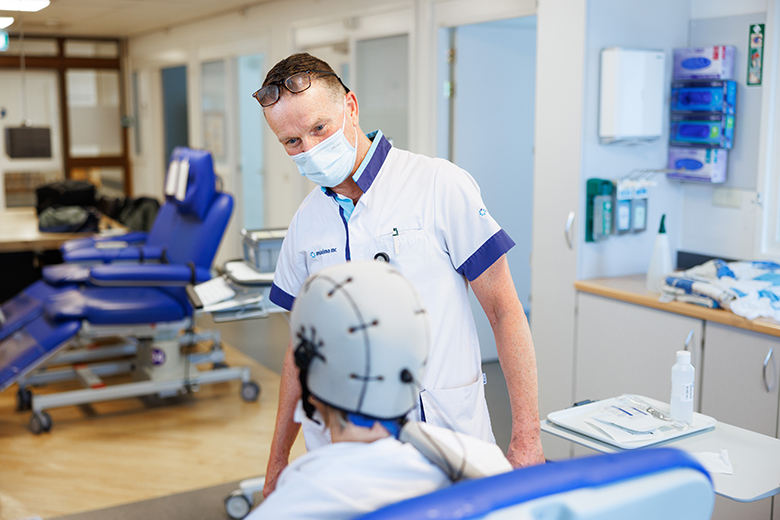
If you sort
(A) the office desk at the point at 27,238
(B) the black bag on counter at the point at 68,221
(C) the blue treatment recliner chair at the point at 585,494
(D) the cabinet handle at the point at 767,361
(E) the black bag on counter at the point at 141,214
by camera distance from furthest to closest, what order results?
(E) the black bag on counter at the point at 141,214
(B) the black bag on counter at the point at 68,221
(A) the office desk at the point at 27,238
(D) the cabinet handle at the point at 767,361
(C) the blue treatment recliner chair at the point at 585,494

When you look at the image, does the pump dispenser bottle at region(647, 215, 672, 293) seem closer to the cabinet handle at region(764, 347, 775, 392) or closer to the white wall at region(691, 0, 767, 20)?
the cabinet handle at region(764, 347, 775, 392)

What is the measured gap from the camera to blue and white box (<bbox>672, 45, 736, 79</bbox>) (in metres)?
2.95

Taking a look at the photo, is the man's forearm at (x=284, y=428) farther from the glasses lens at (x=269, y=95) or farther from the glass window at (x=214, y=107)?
the glass window at (x=214, y=107)

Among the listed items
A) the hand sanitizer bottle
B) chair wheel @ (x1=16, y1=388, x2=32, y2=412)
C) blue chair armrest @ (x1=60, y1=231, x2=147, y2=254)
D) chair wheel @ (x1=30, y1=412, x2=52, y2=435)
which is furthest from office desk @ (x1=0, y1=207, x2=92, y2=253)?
the hand sanitizer bottle

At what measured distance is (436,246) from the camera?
4.82ft

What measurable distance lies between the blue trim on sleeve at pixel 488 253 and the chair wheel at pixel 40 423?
9.79ft

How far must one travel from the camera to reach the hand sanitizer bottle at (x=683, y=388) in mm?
1673

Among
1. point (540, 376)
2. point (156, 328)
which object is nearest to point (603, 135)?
point (540, 376)

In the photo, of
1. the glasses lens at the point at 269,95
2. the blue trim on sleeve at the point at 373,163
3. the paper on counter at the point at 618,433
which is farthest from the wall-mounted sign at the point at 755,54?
the glasses lens at the point at 269,95

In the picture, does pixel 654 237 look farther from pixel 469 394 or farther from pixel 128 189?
pixel 128 189

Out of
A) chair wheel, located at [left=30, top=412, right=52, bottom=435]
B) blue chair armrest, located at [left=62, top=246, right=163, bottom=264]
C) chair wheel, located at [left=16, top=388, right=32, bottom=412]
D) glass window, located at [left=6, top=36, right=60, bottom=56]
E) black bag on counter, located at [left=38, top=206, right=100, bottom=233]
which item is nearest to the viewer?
chair wheel, located at [left=30, top=412, right=52, bottom=435]

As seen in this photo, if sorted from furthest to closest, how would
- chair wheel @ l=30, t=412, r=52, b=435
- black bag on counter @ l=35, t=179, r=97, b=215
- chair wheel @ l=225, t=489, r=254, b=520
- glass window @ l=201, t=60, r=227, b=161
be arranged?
1. glass window @ l=201, t=60, r=227, b=161
2. black bag on counter @ l=35, t=179, r=97, b=215
3. chair wheel @ l=30, t=412, r=52, b=435
4. chair wheel @ l=225, t=489, r=254, b=520

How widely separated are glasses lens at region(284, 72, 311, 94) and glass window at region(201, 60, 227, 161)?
6113mm

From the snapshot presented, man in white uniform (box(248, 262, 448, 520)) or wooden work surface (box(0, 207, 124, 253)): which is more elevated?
man in white uniform (box(248, 262, 448, 520))
